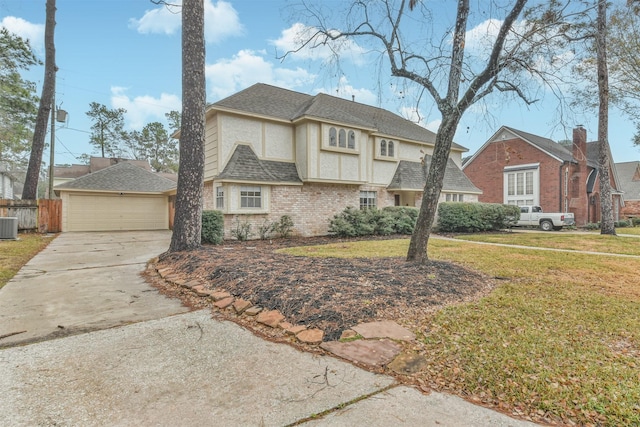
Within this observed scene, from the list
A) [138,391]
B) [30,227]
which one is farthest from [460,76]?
[30,227]

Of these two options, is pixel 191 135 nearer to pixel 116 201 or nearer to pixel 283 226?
pixel 283 226

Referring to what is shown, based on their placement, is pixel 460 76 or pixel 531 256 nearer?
pixel 460 76

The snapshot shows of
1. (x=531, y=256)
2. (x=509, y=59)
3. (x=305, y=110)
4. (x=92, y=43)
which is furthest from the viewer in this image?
(x=305, y=110)

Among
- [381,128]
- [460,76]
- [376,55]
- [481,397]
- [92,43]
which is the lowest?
[481,397]

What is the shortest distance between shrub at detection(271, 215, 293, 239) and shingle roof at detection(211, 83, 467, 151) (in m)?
4.10

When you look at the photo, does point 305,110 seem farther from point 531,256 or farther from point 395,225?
point 531,256

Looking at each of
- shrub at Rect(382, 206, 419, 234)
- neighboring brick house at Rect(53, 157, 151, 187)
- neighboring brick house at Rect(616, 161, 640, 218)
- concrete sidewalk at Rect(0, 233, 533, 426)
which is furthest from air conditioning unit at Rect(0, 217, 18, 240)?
neighboring brick house at Rect(616, 161, 640, 218)

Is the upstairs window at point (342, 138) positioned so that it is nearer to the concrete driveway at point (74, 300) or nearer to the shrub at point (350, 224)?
the shrub at point (350, 224)

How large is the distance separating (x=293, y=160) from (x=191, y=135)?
7.01m

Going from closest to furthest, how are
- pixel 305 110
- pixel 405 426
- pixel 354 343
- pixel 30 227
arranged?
1. pixel 405 426
2. pixel 354 343
3. pixel 305 110
4. pixel 30 227

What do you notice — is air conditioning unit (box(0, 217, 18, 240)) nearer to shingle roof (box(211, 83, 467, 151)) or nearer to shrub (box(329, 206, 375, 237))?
shingle roof (box(211, 83, 467, 151))

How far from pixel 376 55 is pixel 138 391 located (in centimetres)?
649

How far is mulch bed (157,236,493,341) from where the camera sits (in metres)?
3.51

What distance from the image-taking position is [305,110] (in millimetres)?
13781
